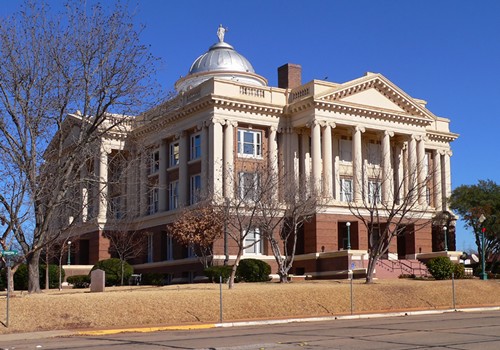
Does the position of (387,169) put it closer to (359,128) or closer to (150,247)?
(359,128)

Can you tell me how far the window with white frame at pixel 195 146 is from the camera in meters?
57.8

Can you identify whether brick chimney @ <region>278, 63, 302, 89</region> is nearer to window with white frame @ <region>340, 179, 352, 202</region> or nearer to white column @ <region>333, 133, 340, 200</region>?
white column @ <region>333, 133, 340, 200</region>

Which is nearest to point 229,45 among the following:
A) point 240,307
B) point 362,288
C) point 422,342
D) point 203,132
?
point 203,132

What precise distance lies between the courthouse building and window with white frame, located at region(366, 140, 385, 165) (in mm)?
80

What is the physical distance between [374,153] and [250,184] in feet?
56.9

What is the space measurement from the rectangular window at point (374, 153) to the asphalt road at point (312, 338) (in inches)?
1402

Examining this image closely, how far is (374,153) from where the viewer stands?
6047 cm

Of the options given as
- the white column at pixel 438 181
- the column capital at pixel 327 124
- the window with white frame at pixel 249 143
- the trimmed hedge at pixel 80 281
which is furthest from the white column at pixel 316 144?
the trimmed hedge at pixel 80 281

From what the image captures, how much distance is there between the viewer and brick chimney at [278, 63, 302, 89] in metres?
61.2

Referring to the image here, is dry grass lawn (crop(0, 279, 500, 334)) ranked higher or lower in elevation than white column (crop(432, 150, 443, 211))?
lower

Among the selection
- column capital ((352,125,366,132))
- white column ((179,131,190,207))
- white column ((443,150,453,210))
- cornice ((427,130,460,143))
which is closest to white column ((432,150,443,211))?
white column ((443,150,453,210))

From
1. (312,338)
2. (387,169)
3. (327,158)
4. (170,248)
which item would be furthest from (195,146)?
(312,338)

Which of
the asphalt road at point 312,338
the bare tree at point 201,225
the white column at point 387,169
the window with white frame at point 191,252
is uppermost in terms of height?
the white column at point 387,169

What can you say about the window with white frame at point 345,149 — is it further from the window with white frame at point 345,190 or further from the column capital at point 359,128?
the column capital at point 359,128
